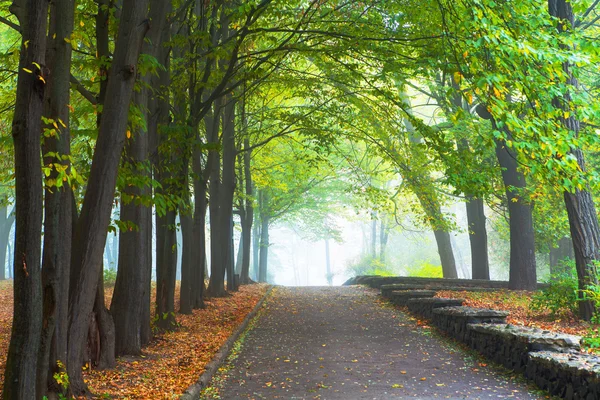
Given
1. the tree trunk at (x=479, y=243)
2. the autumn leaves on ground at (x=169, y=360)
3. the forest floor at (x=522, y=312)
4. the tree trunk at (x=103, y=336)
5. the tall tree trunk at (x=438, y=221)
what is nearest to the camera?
the autumn leaves on ground at (x=169, y=360)

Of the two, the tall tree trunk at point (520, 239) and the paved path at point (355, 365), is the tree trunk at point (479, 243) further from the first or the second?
the paved path at point (355, 365)

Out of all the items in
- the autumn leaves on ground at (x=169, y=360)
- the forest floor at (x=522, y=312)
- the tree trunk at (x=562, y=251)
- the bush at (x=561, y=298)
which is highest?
the tree trunk at (x=562, y=251)

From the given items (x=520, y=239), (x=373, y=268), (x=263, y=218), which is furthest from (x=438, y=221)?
(x=373, y=268)

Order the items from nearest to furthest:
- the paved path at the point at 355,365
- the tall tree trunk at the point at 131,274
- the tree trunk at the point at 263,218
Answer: the paved path at the point at 355,365
the tall tree trunk at the point at 131,274
the tree trunk at the point at 263,218

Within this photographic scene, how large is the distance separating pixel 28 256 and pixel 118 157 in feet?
6.19

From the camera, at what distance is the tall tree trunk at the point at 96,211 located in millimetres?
6250

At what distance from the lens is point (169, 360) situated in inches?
347

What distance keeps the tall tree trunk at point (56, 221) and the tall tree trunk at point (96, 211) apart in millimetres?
311

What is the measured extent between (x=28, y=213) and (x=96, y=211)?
1590 mm

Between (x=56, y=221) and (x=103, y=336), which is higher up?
(x=56, y=221)

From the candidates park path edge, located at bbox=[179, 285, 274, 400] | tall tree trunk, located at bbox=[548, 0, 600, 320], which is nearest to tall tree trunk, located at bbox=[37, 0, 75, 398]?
park path edge, located at bbox=[179, 285, 274, 400]

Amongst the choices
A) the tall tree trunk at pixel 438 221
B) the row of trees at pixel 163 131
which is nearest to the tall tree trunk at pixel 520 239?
the row of trees at pixel 163 131

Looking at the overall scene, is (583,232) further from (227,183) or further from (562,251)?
(562,251)

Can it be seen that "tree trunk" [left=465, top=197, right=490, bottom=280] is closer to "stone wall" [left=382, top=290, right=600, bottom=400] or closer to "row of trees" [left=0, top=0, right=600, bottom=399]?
"row of trees" [left=0, top=0, right=600, bottom=399]
